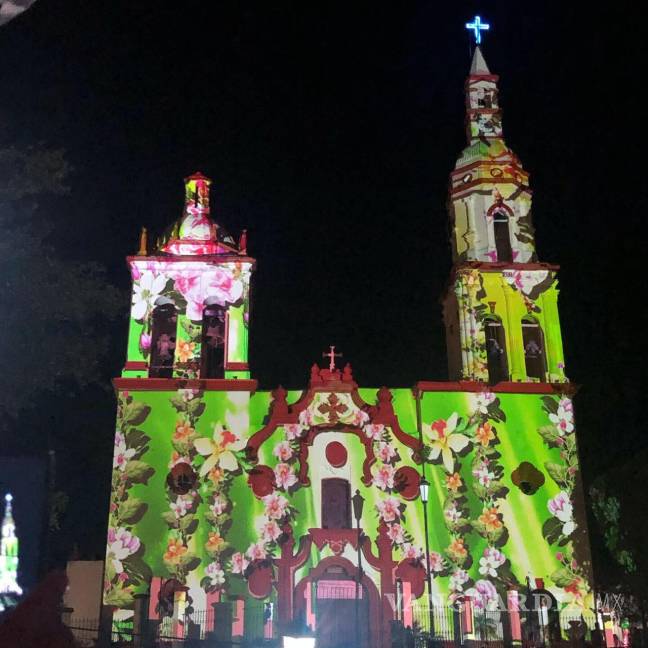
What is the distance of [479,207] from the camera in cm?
2461

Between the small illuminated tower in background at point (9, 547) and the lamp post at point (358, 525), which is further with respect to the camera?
the small illuminated tower in background at point (9, 547)

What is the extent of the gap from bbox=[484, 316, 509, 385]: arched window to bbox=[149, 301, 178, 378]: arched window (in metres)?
8.64

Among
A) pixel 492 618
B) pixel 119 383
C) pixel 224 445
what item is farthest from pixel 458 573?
pixel 119 383

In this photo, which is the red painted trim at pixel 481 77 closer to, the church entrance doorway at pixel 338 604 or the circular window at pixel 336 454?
the circular window at pixel 336 454

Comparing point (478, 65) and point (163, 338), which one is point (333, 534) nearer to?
point (163, 338)

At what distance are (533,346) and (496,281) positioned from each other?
206 cm

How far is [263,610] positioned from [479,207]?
41.4 ft

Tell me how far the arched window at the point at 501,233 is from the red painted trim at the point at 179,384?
320 inches

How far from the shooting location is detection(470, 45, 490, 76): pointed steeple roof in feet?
88.2

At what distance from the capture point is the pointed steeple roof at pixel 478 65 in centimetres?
2689

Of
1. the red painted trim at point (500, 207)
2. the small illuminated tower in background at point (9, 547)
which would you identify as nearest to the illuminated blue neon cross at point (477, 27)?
the red painted trim at point (500, 207)

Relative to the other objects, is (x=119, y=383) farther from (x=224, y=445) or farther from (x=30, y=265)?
(x=30, y=265)

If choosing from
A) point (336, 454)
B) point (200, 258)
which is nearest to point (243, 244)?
point (200, 258)

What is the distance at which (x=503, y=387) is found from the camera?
22.3 meters
